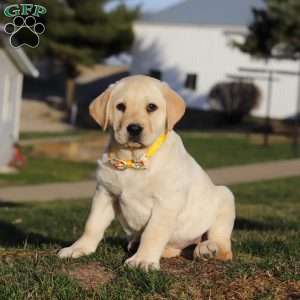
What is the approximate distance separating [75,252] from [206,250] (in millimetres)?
775

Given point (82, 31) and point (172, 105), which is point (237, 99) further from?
point (172, 105)

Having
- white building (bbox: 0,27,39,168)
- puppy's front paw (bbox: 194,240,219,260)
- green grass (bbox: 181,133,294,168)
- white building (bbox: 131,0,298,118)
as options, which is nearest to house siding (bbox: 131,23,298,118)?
white building (bbox: 131,0,298,118)

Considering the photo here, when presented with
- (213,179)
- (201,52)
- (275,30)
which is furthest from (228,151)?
(201,52)

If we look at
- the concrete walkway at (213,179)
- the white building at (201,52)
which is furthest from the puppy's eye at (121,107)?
the white building at (201,52)

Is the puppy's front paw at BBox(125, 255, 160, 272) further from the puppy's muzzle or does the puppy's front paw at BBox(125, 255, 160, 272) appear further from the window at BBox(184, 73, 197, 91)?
the window at BBox(184, 73, 197, 91)

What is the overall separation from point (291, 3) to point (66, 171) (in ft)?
30.2

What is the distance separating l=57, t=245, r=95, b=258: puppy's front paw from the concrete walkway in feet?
34.9

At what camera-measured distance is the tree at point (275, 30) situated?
83.4ft

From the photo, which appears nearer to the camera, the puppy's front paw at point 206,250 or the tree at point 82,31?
the puppy's front paw at point 206,250

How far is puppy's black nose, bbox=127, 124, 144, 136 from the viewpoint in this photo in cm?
464

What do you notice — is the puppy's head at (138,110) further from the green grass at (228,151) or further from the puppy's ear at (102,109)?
the green grass at (228,151)

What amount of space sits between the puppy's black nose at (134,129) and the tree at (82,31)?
36895 mm

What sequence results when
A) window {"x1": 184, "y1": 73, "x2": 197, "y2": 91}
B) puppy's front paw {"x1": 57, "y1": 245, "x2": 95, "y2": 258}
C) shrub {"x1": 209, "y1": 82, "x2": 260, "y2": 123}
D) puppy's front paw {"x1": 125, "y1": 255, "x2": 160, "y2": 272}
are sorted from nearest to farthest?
puppy's front paw {"x1": 125, "y1": 255, "x2": 160, "y2": 272}
puppy's front paw {"x1": 57, "y1": 245, "x2": 95, "y2": 258}
shrub {"x1": 209, "y1": 82, "x2": 260, "y2": 123}
window {"x1": 184, "y1": 73, "x2": 197, "y2": 91}

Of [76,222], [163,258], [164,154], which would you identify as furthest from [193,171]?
[76,222]
